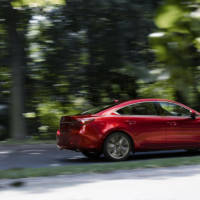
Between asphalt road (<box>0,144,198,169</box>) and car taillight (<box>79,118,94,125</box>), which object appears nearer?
car taillight (<box>79,118,94,125</box>)

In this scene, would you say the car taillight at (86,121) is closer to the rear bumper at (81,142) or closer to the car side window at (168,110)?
the rear bumper at (81,142)

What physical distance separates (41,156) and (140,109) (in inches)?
115

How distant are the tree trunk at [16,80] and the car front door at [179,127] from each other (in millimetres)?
6975

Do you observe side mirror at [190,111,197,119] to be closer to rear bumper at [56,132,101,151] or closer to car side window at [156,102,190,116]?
car side window at [156,102,190,116]

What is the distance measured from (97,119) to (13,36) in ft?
23.6

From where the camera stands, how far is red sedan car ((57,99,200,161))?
949 cm

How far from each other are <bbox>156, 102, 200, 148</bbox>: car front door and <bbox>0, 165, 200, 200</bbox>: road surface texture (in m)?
3.14

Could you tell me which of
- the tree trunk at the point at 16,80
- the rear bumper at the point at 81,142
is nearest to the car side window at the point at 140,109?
the rear bumper at the point at 81,142

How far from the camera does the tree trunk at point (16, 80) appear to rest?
50.8 feet

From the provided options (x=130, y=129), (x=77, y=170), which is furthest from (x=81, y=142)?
(x=77, y=170)

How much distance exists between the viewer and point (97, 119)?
954 cm

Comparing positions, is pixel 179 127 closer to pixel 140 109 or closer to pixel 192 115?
pixel 192 115

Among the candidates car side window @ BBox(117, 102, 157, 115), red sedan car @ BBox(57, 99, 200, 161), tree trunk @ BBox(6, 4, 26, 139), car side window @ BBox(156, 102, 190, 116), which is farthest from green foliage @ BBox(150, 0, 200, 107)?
tree trunk @ BBox(6, 4, 26, 139)

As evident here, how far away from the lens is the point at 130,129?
9898 millimetres
